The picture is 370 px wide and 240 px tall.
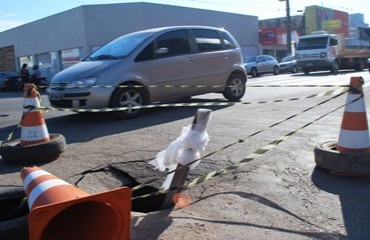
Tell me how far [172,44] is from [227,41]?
1.79 m

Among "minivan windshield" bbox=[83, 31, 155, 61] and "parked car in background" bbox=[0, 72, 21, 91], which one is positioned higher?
"minivan windshield" bbox=[83, 31, 155, 61]

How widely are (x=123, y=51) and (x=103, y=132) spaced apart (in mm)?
2234

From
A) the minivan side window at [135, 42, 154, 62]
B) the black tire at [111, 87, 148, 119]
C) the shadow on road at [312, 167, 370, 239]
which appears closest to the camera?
the shadow on road at [312, 167, 370, 239]

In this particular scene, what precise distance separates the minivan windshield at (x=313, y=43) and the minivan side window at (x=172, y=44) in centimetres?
1877

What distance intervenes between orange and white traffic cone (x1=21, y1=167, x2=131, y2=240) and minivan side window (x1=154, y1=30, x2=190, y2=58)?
20.2 feet

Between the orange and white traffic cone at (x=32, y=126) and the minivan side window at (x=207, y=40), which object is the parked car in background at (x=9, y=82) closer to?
the minivan side window at (x=207, y=40)

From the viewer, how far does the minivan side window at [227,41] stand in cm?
1045

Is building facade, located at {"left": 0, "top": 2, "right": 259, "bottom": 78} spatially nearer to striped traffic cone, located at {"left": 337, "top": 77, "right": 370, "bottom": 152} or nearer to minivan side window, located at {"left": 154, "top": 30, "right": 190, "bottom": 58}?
minivan side window, located at {"left": 154, "top": 30, "right": 190, "bottom": 58}

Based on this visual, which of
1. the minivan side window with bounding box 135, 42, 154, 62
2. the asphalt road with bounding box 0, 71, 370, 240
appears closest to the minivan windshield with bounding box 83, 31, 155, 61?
the minivan side window with bounding box 135, 42, 154, 62

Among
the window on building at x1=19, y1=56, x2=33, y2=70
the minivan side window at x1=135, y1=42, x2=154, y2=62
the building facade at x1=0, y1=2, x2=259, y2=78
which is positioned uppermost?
the building facade at x1=0, y1=2, x2=259, y2=78

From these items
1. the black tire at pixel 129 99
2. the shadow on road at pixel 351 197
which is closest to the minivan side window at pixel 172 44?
the black tire at pixel 129 99

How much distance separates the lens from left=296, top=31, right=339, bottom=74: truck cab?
2594 cm

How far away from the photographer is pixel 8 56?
4688 cm

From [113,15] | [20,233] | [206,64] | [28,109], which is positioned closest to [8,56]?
[113,15]
